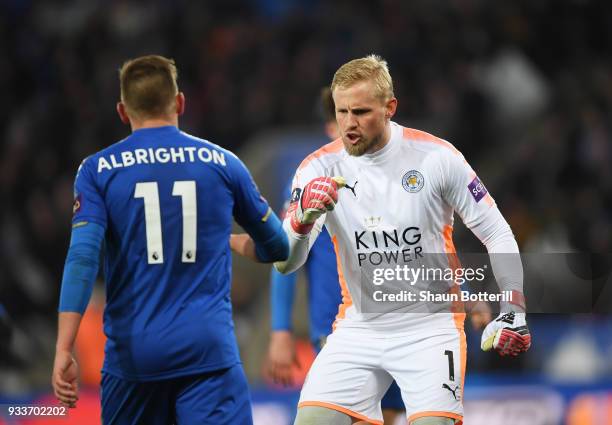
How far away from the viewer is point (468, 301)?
17.5 feet

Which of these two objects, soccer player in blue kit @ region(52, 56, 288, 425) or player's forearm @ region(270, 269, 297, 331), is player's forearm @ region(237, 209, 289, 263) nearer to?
soccer player in blue kit @ region(52, 56, 288, 425)

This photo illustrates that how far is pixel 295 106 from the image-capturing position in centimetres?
1261

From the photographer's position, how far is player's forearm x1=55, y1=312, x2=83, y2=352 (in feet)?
13.8

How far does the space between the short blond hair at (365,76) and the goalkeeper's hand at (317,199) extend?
1.56ft

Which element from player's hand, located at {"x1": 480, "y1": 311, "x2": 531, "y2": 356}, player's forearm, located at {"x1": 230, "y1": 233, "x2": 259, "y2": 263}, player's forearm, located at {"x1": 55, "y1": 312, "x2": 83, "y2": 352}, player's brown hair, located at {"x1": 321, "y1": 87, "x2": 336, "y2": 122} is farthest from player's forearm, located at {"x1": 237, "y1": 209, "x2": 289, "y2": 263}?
player's brown hair, located at {"x1": 321, "y1": 87, "x2": 336, "y2": 122}

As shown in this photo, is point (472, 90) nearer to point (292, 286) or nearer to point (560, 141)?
point (560, 141)

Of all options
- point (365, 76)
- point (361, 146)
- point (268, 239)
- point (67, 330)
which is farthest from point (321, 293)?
point (67, 330)

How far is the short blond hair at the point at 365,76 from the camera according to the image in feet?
16.7

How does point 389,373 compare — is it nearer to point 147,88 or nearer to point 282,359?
point 282,359

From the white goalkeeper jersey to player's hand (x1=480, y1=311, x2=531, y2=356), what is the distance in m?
0.18

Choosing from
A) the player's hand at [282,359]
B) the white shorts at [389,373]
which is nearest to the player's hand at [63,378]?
the white shorts at [389,373]

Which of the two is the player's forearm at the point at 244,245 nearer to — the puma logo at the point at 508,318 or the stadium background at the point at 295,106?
the puma logo at the point at 508,318

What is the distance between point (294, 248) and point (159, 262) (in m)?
0.89

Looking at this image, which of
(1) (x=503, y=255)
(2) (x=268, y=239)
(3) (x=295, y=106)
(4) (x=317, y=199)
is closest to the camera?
(2) (x=268, y=239)
